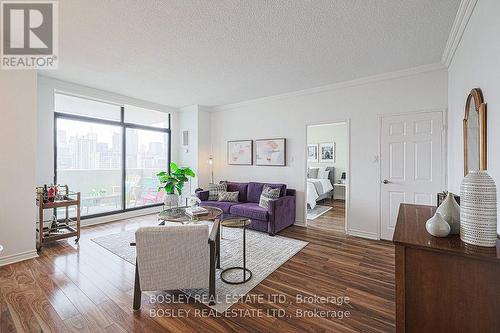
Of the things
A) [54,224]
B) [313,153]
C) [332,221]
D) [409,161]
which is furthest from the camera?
[313,153]

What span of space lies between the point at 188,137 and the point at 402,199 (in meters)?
4.96

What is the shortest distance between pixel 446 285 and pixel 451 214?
1.58ft

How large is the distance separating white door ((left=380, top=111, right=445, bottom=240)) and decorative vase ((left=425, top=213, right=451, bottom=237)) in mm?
2537

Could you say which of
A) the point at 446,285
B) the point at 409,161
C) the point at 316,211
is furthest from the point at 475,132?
the point at 316,211

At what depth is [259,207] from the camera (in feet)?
14.2

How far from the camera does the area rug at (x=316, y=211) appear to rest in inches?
210

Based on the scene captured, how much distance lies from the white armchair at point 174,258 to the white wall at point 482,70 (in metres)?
2.19

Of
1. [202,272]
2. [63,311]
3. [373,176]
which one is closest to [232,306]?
[202,272]

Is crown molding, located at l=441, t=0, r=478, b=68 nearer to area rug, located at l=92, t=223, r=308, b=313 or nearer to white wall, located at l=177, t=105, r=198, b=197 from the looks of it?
area rug, located at l=92, t=223, r=308, b=313

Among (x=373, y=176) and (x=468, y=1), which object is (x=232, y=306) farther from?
(x=468, y=1)

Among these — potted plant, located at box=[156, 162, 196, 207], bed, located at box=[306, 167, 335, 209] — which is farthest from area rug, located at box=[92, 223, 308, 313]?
bed, located at box=[306, 167, 335, 209]

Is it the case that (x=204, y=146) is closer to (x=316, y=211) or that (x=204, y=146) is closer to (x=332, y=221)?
(x=316, y=211)

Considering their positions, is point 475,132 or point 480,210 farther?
point 475,132

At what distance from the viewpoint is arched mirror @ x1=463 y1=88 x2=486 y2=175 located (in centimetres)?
170
